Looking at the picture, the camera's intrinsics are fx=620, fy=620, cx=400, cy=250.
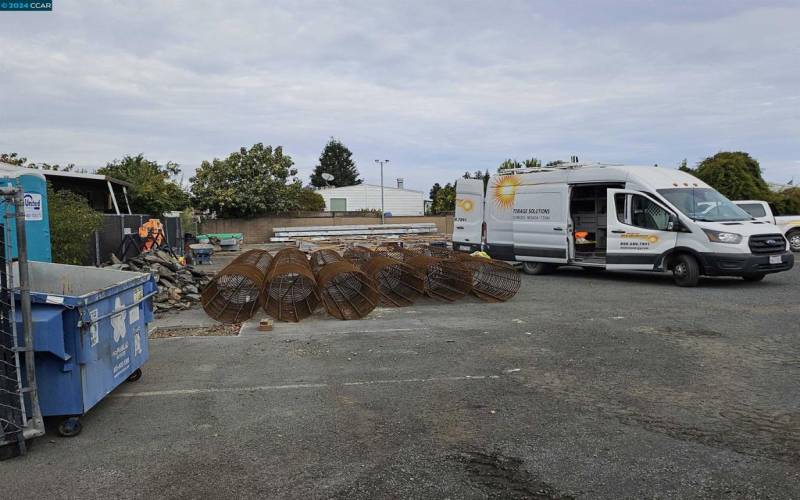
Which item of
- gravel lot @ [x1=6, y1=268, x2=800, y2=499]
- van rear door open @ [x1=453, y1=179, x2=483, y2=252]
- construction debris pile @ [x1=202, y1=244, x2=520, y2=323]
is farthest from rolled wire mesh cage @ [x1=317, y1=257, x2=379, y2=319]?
van rear door open @ [x1=453, y1=179, x2=483, y2=252]

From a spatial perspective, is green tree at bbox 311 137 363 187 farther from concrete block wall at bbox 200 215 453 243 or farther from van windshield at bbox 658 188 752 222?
van windshield at bbox 658 188 752 222

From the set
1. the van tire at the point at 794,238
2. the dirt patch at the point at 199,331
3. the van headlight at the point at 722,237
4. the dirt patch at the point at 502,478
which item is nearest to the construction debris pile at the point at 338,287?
the dirt patch at the point at 199,331

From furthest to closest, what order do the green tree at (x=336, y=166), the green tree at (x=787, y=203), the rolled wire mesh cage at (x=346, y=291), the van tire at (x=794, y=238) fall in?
the green tree at (x=336, y=166), the green tree at (x=787, y=203), the van tire at (x=794, y=238), the rolled wire mesh cage at (x=346, y=291)

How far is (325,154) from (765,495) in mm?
98166

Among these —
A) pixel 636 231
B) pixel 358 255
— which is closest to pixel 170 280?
pixel 358 255

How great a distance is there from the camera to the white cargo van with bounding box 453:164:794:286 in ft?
42.0

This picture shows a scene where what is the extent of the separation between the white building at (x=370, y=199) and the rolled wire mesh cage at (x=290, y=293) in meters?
51.9

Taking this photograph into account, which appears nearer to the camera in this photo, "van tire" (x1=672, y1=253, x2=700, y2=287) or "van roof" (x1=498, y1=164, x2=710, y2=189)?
"van tire" (x1=672, y1=253, x2=700, y2=287)

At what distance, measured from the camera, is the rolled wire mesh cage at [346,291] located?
1020 cm

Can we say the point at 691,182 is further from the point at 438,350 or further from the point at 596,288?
the point at 438,350

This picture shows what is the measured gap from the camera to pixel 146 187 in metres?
28.7

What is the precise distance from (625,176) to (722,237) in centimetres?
258

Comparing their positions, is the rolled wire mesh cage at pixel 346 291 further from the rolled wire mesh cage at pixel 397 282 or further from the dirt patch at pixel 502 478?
the dirt patch at pixel 502 478

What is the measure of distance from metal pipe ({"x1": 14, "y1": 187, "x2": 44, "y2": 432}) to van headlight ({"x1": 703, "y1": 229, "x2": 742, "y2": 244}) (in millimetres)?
12220
